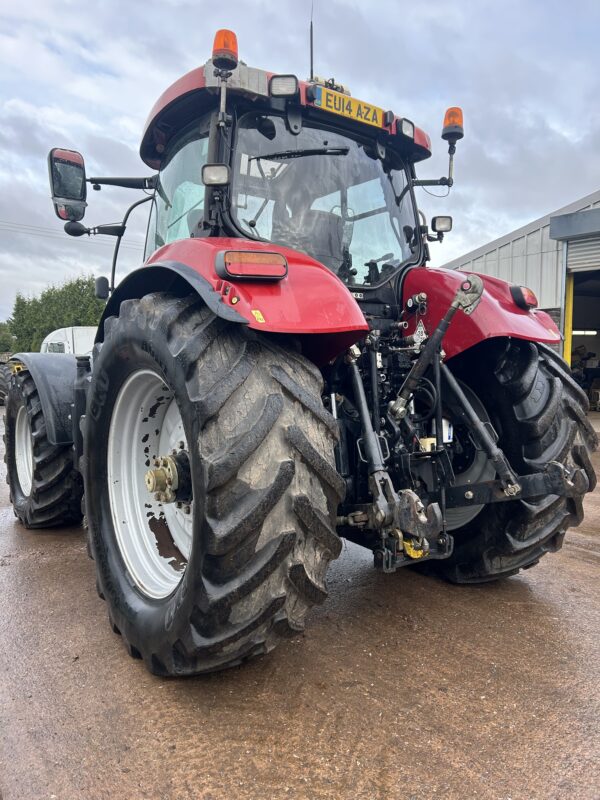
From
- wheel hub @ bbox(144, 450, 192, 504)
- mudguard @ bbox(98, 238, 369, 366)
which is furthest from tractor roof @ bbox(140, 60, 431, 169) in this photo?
wheel hub @ bbox(144, 450, 192, 504)

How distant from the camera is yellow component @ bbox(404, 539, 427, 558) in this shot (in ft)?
6.76

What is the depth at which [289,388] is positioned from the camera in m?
1.90

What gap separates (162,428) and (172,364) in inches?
34.7

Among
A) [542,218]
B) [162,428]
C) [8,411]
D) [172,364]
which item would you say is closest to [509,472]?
[172,364]

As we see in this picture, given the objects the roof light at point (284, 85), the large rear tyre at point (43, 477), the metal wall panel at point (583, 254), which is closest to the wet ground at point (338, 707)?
the large rear tyre at point (43, 477)

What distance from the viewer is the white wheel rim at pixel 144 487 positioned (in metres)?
2.60

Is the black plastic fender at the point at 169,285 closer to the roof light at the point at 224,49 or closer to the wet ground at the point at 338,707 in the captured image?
the roof light at the point at 224,49

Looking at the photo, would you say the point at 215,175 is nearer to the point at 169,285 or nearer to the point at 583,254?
the point at 169,285

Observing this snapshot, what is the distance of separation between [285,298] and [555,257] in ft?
41.1

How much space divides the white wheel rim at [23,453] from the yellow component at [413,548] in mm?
3577

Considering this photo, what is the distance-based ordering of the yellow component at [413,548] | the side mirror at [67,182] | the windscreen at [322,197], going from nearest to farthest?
the yellow component at [413,548], the windscreen at [322,197], the side mirror at [67,182]

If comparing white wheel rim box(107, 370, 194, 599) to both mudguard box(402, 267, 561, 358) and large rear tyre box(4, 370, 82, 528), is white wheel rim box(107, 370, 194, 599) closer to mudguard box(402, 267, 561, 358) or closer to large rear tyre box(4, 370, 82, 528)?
mudguard box(402, 267, 561, 358)

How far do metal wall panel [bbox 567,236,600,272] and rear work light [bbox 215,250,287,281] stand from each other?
456 inches

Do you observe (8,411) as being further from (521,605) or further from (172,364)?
(521,605)
